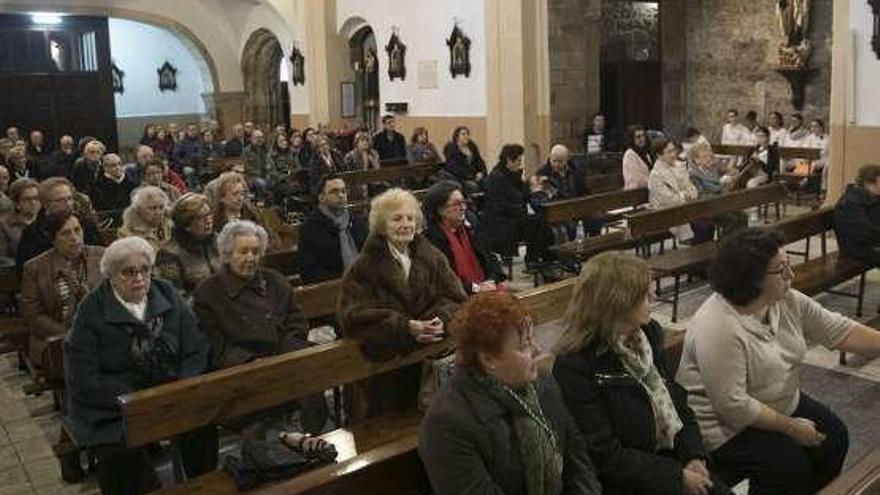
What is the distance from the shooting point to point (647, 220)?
6.91 m

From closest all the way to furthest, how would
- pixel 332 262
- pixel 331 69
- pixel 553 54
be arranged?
pixel 332 262
pixel 553 54
pixel 331 69

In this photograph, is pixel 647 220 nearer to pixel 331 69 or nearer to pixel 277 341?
pixel 277 341

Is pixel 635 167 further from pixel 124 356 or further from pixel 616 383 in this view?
pixel 616 383

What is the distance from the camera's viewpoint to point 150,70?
22.3 m

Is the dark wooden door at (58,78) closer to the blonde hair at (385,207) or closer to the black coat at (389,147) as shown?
the black coat at (389,147)

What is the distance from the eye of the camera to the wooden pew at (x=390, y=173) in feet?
36.4

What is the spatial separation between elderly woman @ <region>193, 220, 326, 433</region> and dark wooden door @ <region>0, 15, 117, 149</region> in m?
17.2

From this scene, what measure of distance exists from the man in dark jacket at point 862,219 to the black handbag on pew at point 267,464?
490cm

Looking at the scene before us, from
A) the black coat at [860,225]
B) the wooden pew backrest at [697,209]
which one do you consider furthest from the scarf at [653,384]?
the black coat at [860,225]

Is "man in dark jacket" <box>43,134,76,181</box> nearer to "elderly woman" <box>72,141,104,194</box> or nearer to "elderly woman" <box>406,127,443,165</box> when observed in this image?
"elderly woman" <box>72,141,104,194</box>

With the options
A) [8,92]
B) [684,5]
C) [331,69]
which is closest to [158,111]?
[8,92]

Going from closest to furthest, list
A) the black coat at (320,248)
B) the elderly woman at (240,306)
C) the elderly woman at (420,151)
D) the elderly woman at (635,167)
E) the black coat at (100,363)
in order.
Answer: the black coat at (100,363) < the elderly woman at (240,306) < the black coat at (320,248) < the elderly woman at (635,167) < the elderly woman at (420,151)

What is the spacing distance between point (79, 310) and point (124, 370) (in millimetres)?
298

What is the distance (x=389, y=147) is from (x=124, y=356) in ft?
33.9
